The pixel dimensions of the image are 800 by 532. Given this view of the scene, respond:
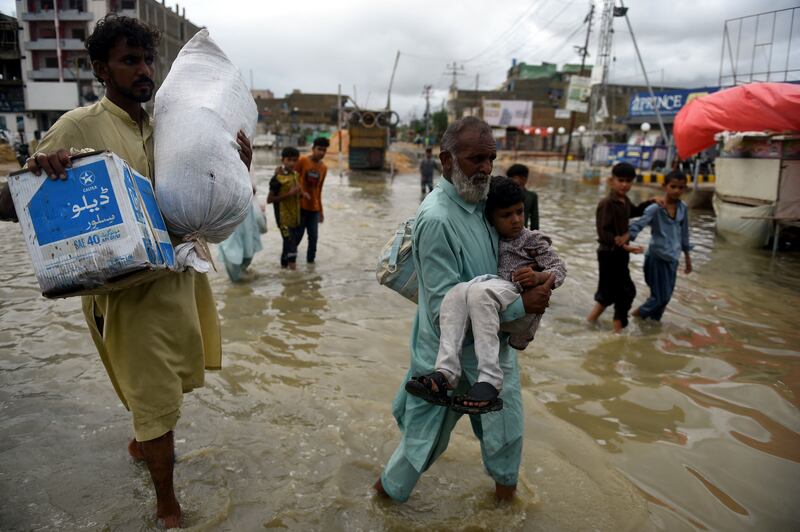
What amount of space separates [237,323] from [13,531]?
2.84 metres

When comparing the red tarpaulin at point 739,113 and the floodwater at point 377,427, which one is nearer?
the floodwater at point 377,427

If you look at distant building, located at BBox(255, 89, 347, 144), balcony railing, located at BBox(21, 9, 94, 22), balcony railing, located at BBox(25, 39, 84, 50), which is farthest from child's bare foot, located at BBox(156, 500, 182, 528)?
distant building, located at BBox(255, 89, 347, 144)

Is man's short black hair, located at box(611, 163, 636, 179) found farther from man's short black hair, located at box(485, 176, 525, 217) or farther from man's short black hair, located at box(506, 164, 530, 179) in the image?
man's short black hair, located at box(485, 176, 525, 217)

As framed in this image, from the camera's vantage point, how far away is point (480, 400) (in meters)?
1.92

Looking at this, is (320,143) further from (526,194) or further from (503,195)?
(503,195)

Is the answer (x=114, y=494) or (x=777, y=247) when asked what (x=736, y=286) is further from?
(x=114, y=494)

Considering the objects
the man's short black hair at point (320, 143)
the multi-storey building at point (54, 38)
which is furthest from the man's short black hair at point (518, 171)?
the multi-storey building at point (54, 38)

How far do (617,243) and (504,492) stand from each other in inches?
121

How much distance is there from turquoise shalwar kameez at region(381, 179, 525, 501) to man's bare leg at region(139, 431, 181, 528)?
0.86m

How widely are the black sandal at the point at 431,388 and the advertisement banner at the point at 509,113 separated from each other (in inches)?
1797

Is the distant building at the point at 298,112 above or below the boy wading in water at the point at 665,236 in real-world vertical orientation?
above

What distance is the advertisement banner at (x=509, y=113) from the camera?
45750 mm

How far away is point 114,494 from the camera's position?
254 cm

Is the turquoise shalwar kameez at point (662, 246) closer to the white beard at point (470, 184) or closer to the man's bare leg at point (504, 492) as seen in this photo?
the man's bare leg at point (504, 492)
